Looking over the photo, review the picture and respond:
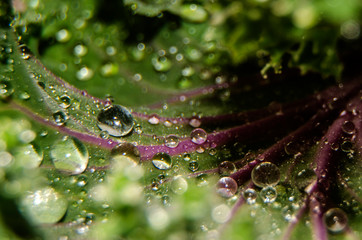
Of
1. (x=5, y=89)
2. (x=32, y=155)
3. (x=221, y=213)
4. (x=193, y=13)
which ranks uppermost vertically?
(x=193, y=13)

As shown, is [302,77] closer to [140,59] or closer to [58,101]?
[140,59]

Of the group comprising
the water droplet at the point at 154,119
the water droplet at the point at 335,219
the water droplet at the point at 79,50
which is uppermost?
the water droplet at the point at 79,50

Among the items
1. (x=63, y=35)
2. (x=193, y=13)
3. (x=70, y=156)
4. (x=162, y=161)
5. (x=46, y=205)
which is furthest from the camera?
(x=193, y=13)

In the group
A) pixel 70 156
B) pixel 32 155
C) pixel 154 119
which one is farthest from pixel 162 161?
pixel 32 155

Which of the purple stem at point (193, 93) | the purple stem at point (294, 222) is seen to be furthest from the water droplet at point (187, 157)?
the purple stem at point (294, 222)

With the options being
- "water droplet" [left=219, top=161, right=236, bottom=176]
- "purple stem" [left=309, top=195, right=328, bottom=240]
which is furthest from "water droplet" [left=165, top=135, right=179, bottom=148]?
"purple stem" [left=309, top=195, right=328, bottom=240]

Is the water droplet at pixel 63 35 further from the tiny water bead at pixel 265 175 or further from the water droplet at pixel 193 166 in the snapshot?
the tiny water bead at pixel 265 175

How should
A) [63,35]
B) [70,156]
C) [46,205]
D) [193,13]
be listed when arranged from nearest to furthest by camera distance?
[46,205] → [70,156] → [63,35] → [193,13]

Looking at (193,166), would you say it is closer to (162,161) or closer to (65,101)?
(162,161)
